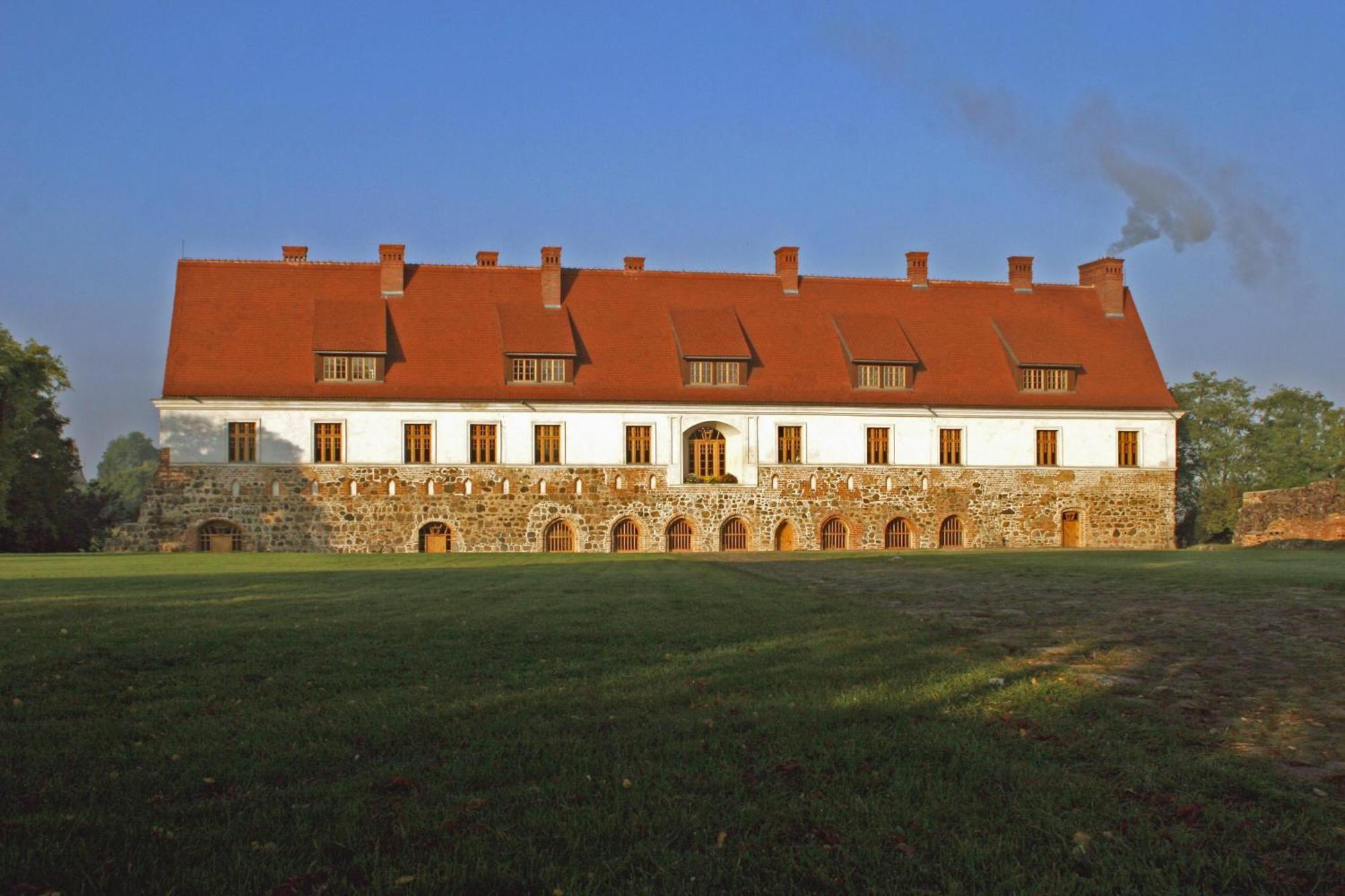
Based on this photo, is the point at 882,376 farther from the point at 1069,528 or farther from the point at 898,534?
the point at 1069,528

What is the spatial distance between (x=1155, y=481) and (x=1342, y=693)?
1345 inches

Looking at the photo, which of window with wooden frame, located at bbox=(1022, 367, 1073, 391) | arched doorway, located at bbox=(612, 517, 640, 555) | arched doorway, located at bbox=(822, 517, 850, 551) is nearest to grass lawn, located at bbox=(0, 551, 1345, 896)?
arched doorway, located at bbox=(612, 517, 640, 555)

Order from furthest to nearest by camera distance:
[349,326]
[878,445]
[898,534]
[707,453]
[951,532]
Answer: [951,532]
[898,534]
[878,445]
[707,453]
[349,326]

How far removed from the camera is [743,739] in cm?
597

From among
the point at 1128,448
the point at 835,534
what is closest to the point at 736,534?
the point at 835,534

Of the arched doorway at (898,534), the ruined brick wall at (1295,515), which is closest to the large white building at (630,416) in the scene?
the arched doorway at (898,534)

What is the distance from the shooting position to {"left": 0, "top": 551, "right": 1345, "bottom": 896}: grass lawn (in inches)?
167

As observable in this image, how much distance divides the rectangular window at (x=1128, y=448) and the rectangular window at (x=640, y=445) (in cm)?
1623

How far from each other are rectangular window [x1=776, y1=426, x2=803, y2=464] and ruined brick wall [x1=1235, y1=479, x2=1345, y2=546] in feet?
49.1

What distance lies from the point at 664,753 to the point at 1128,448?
37.0 m

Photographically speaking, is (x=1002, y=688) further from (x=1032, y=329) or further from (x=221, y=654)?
(x=1032, y=329)

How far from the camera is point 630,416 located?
36.0m

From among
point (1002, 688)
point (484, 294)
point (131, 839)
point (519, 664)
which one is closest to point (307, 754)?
point (131, 839)

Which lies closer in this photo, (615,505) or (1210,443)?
(615,505)
